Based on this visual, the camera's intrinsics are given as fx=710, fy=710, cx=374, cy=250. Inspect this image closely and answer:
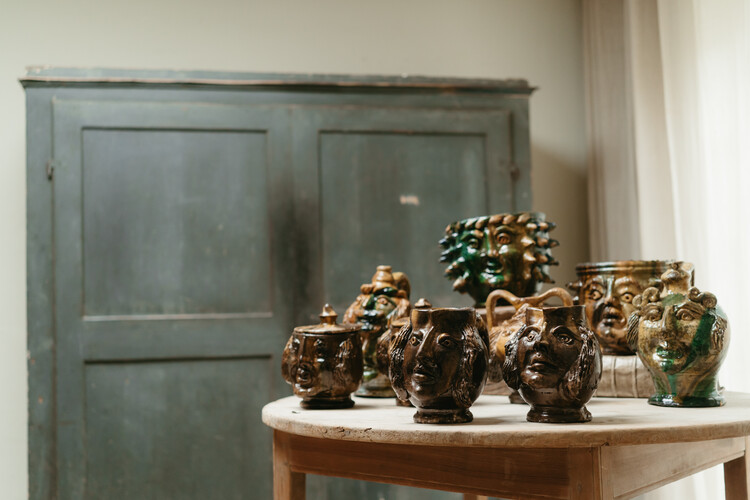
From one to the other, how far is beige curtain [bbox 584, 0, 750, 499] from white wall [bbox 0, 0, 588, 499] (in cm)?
31

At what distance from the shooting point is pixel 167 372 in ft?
8.13

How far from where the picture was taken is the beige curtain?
2.27m

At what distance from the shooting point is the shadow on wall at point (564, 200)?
131 inches

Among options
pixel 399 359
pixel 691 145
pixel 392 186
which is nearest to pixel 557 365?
pixel 399 359

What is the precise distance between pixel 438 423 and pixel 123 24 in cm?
268

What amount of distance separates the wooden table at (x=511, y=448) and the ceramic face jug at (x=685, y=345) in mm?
41

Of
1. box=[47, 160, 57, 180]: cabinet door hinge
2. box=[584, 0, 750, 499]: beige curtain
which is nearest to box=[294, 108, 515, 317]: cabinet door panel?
box=[584, 0, 750, 499]: beige curtain

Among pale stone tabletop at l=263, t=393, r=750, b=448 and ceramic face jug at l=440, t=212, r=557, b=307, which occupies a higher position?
ceramic face jug at l=440, t=212, r=557, b=307

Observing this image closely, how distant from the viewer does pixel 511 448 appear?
972 millimetres

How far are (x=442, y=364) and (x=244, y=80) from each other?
1831mm

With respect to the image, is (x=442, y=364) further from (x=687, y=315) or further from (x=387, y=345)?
(x=687, y=315)

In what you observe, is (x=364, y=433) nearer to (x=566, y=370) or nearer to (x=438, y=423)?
(x=438, y=423)

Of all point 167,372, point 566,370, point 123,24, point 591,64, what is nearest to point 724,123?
point 591,64

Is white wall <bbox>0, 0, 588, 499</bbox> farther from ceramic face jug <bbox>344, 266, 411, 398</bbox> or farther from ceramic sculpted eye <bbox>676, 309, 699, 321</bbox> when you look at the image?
ceramic sculpted eye <bbox>676, 309, 699, 321</bbox>
